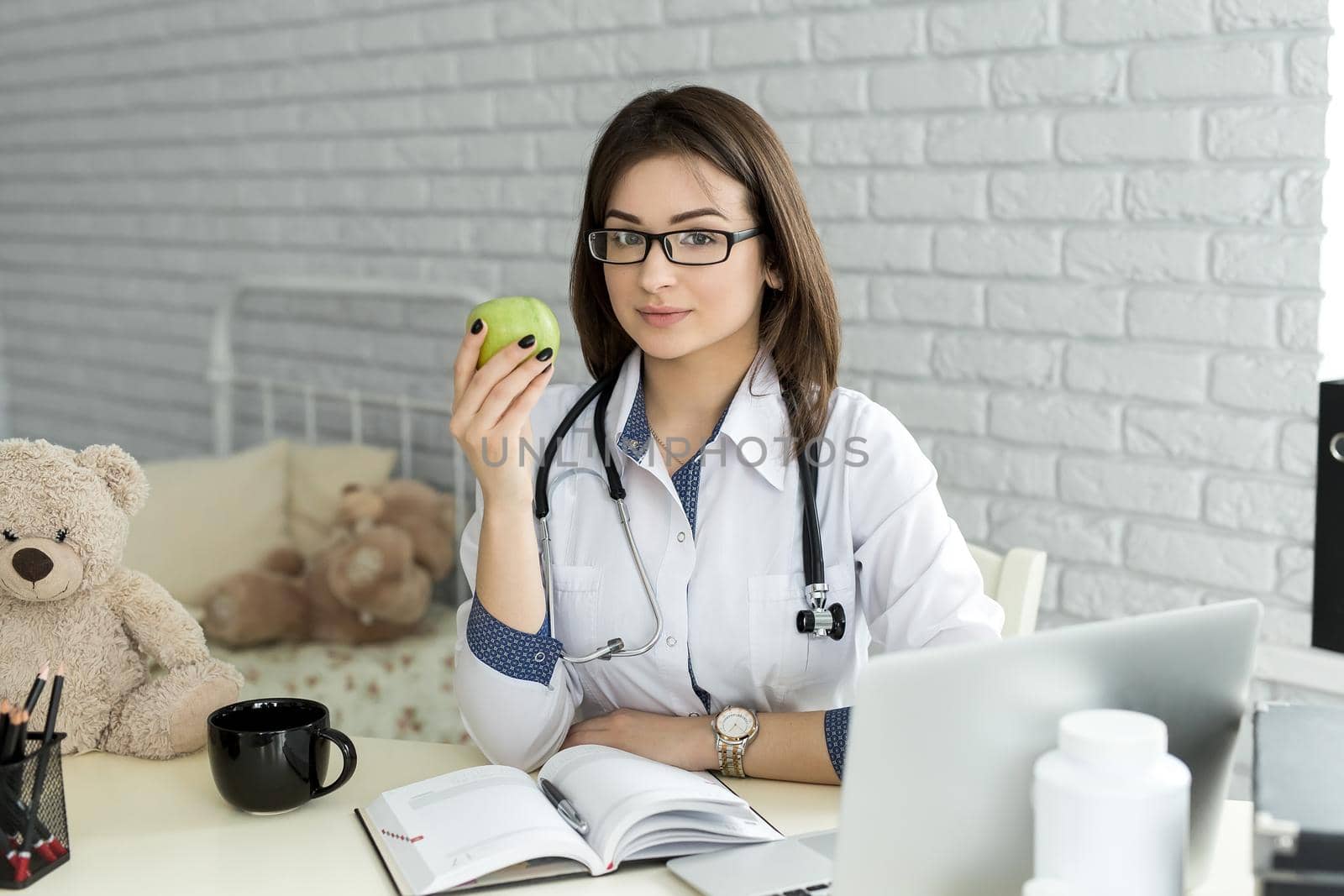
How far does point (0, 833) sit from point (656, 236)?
31.4 inches

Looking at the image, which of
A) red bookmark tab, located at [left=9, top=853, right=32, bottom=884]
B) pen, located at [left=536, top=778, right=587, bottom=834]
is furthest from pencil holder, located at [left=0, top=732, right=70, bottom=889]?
pen, located at [left=536, top=778, right=587, bottom=834]

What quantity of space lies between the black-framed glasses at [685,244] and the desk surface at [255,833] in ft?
1.74

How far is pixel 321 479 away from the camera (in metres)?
2.71

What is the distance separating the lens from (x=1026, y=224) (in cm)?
201

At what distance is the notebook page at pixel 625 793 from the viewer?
998 mm

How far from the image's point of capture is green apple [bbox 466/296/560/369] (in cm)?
121

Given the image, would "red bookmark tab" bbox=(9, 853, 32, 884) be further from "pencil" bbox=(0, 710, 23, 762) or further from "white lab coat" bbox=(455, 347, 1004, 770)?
"white lab coat" bbox=(455, 347, 1004, 770)

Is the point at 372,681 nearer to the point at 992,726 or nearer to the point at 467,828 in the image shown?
the point at 467,828

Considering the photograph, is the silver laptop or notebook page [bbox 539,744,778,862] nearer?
the silver laptop

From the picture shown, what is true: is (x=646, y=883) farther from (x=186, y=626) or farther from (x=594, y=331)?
(x=594, y=331)

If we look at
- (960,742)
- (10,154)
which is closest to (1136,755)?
(960,742)

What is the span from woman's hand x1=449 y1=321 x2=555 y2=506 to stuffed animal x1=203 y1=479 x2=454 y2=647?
49.7 inches

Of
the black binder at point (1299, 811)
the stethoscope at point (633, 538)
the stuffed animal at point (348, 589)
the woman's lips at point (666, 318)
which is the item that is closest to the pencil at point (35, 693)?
the stethoscope at point (633, 538)

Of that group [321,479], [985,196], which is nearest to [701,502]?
[985,196]
